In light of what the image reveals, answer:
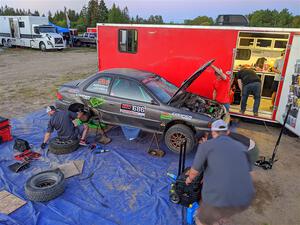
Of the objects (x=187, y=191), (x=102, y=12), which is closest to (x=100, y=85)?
(x=187, y=191)

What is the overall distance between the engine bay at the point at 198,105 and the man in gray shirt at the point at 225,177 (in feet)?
9.05

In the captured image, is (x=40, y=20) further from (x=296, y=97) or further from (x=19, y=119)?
(x=296, y=97)

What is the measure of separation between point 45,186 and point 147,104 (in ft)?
8.44

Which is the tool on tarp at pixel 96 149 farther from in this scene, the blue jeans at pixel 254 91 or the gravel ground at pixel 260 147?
the blue jeans at pixel 254 91

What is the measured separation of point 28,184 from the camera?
13.3 feet

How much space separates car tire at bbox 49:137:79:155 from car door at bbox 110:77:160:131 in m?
1.19

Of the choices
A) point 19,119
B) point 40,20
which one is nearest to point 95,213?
point 19,119

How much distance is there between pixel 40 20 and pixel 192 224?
2524cm

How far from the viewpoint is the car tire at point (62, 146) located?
5340mm

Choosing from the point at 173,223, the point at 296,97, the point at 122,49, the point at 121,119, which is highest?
the point at 122,49

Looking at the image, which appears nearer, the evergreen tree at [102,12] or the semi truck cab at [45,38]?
the semi truck cab at [45,38]

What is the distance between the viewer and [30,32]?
2297 cm

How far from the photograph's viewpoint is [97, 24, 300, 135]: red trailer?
637 centimetres

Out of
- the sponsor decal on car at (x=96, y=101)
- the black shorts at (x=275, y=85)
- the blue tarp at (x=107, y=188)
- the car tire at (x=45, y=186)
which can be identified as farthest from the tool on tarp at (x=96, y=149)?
the black shorts at (x=275, y=85)
